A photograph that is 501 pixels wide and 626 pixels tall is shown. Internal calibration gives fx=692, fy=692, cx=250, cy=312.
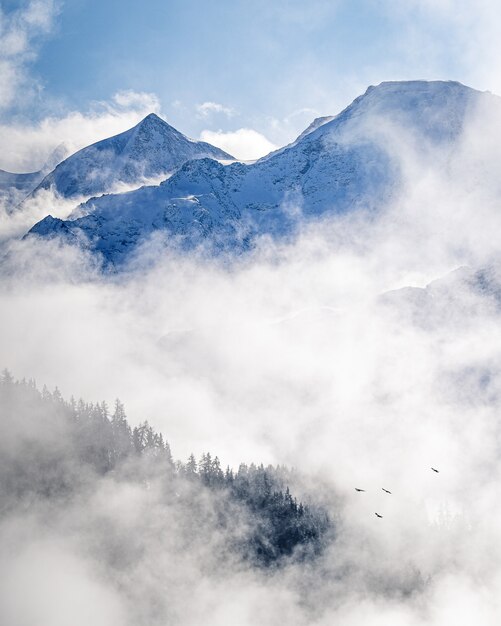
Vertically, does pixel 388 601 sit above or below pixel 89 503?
below

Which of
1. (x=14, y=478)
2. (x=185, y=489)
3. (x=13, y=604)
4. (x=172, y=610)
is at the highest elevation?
(x=14, y=478)

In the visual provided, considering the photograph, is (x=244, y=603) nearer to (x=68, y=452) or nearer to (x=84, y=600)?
(x=84, y=600)

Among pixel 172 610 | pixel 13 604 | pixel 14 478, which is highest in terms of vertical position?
pixel 14 478

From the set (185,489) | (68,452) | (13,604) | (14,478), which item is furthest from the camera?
(185,489)

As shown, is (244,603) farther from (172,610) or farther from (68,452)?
(68,452)

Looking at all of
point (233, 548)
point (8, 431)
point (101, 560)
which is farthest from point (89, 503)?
point (233, 548)

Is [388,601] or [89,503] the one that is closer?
[89,503]

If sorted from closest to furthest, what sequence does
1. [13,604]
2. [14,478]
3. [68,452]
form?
[13,604] → [14,478] → [68,452]

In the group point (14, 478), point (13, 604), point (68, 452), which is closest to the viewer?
point (13, 604)

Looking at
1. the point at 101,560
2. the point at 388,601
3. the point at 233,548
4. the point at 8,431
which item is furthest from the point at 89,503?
the point at 388,601
